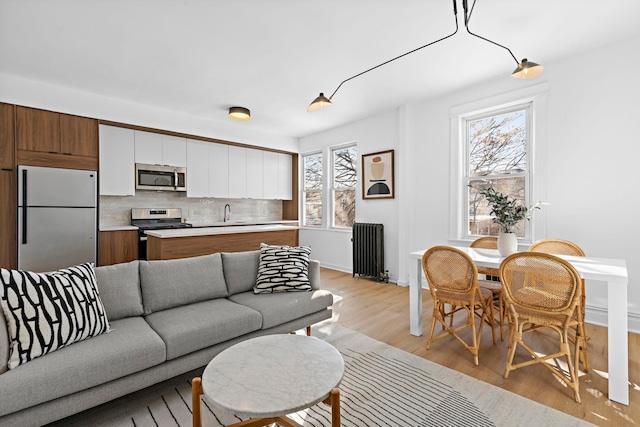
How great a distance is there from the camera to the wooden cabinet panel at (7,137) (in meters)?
3.43

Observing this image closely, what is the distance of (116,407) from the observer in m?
1.76

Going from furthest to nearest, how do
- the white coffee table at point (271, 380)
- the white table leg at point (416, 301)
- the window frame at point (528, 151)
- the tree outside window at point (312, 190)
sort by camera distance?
1. the tree outside window at point (312, 190)
2. the window frame at point (528, 151)
3. the white table leg at point (416, 301)
4. the white coffee table at point (271, 380)

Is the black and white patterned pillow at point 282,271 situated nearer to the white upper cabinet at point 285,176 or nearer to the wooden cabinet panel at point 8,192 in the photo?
the wooden cabinet panel at point 8,192

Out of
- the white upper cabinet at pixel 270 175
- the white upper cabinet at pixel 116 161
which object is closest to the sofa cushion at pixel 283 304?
the white upper cabinet at pixel 116 161

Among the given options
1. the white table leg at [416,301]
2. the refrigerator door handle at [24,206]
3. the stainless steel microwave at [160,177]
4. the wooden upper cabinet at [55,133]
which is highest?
the wooden upper cabinet at [55,133]

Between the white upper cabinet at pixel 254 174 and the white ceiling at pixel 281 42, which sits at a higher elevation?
the white ceiling at pixel 281 42

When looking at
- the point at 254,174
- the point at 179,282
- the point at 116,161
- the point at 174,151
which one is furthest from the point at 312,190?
the point at 179,282

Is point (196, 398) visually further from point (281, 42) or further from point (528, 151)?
point (528, 151)

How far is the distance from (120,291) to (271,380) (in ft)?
4.59

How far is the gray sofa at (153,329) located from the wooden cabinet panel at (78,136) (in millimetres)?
2715

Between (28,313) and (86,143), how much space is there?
3322 millimetres

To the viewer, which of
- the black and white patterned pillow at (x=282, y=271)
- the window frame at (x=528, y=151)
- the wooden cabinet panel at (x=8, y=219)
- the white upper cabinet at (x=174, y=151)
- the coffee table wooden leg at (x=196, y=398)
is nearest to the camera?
the coffee table wooden leg at (x=196, y=398)

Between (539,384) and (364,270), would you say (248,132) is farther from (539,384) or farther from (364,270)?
(539,384)

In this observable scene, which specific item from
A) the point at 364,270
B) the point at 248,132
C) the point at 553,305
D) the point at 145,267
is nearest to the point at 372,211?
Result: the point at 364,270
